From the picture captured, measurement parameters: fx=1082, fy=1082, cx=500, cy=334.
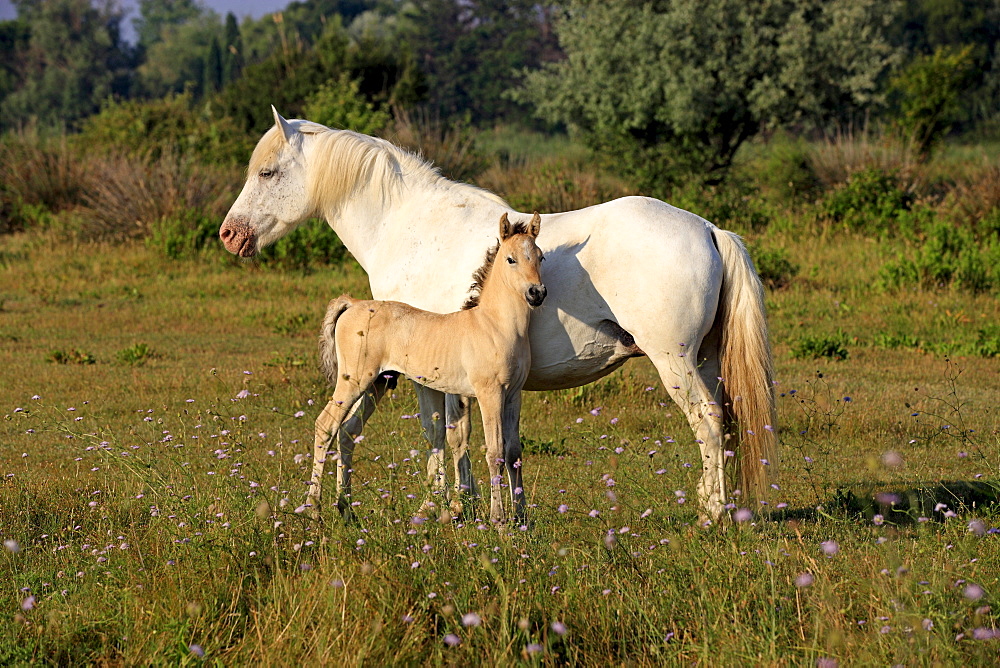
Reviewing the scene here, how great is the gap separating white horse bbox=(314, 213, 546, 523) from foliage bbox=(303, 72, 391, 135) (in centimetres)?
1453

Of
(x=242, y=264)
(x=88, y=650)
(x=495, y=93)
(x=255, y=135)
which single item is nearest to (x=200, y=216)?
(x=242, y=264)

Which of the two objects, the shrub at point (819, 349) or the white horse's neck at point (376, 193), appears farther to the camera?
the shrub at point (819, 349)

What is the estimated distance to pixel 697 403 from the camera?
5488 millimetres

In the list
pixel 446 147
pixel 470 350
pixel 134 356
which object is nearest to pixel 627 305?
pixel 470 350

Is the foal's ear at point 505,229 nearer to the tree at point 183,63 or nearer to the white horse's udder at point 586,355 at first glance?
the white horse's udder at point 586,355

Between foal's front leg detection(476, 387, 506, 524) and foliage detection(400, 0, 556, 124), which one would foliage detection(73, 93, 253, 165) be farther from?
foliage detection(400, 0, 556, 124)

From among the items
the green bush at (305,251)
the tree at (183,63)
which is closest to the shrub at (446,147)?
the green bush at (305,251)

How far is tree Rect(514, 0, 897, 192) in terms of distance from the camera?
22406 millimetres

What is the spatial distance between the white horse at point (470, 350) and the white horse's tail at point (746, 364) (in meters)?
1.11

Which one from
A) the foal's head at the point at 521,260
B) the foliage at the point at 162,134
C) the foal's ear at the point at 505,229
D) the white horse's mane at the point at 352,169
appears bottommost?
the foliage at the point at 162,134

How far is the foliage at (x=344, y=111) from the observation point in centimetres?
2083

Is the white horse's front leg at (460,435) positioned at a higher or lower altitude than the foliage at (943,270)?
higher

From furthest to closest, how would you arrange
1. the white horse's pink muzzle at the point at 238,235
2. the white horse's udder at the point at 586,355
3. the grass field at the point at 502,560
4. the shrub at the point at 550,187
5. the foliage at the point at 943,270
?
the shrub at the point at 550,187, the foliage at the point at 943,270, the white horse's pink muzzle at the point at 238,235, the white horse's udder at the point at 586,355, the grass field at the point at 502,560

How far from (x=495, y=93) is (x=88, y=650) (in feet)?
167
